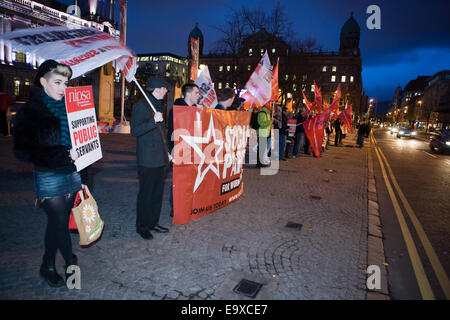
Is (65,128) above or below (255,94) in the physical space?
below

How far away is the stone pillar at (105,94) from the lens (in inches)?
800

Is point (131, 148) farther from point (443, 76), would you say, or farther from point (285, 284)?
point (443, 76)

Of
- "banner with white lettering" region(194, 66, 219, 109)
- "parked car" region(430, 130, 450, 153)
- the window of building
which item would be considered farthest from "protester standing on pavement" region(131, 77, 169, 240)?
the window of building

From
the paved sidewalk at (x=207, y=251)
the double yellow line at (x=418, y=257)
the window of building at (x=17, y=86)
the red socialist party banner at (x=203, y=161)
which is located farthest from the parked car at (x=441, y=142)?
the window of building at (x=17, y=86)

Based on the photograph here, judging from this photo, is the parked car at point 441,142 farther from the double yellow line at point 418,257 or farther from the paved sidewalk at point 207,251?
the paved sidewalk at point 207,251

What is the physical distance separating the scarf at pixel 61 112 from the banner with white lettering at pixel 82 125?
3.9 inches

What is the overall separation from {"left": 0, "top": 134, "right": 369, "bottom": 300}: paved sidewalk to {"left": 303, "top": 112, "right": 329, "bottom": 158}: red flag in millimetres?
6278

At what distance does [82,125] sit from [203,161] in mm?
1857

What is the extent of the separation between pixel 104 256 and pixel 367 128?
67.2ft

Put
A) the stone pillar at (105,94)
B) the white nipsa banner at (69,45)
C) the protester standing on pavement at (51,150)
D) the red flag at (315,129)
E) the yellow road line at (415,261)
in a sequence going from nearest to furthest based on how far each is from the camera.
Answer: the white nipsa banner at (69,45), the protester standing on pavement at (51,150), the yellow road line at (415,261), the red flag at (315,129), the stone pillar at (105,94)

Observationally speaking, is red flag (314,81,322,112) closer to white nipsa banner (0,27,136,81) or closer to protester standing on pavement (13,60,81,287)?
white nipsa banner (0,27,136,81)

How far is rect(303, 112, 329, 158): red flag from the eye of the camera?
39.6 ft
